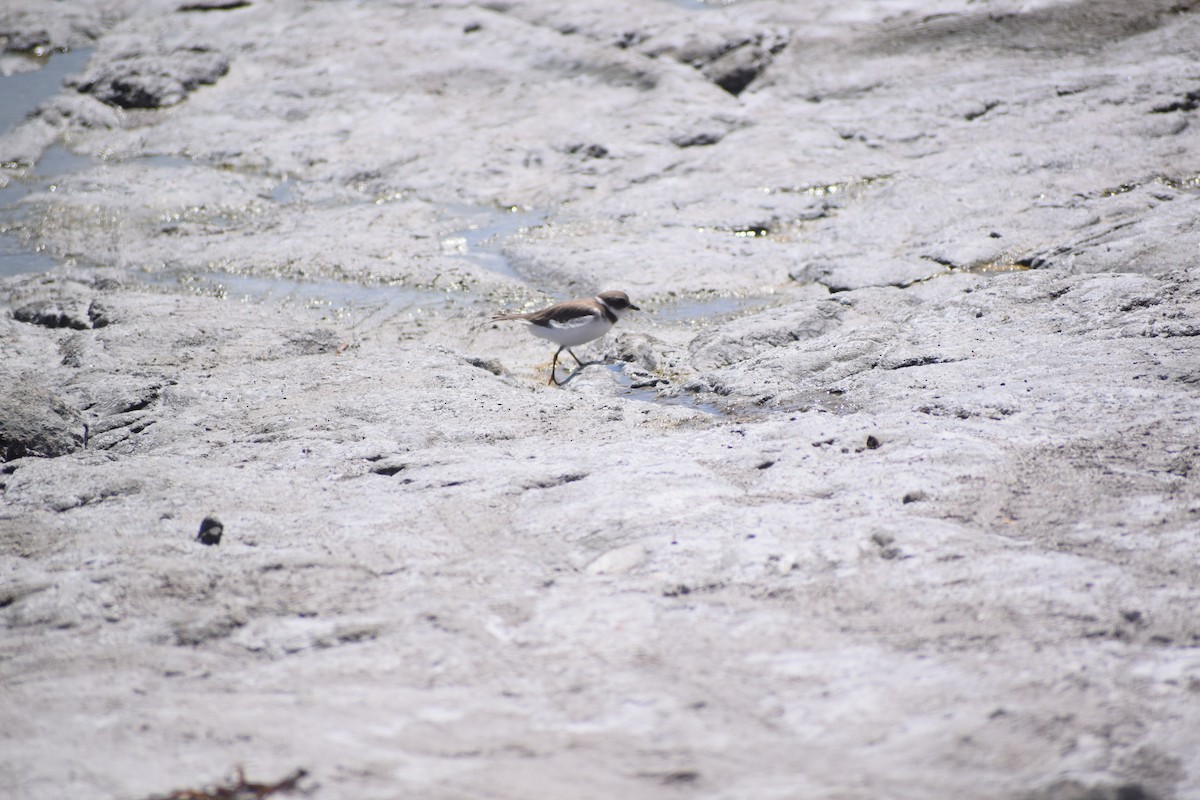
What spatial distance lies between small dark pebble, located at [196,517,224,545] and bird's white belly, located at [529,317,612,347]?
7.38 feet

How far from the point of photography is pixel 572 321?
553 cm

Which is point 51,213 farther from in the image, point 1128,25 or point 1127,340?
point 1128,25

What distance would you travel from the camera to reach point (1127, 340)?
489 cm

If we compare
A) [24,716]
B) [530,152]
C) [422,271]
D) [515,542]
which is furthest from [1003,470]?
[530,152]

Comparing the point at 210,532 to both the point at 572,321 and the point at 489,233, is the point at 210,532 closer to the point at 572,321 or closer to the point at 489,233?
the point at 572,321

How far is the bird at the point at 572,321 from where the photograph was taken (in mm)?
5535

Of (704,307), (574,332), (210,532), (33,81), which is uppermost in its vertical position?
(210,532)

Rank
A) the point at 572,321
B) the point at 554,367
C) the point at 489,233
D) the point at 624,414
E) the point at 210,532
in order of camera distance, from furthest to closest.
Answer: the point at 489,233, the point at 554,367, the point at 572,321, the point at 624,414, the point at 210,532

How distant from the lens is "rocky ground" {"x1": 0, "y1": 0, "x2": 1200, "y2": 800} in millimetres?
2744

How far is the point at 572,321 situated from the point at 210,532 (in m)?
2.30

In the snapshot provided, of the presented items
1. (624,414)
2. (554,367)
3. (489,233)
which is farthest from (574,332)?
(489,233)

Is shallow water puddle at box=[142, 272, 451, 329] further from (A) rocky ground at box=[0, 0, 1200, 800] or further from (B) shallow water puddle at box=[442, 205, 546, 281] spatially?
(B) shallow water puddle at box=[442, 205, 546, 281]

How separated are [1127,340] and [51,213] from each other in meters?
7.17

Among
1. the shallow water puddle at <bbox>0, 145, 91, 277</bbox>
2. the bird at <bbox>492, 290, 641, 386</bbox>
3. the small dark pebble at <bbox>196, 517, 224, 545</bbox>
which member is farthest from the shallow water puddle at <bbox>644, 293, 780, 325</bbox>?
the shallow water puddle at <bbox>0, 145, 91, 277</bbox>
